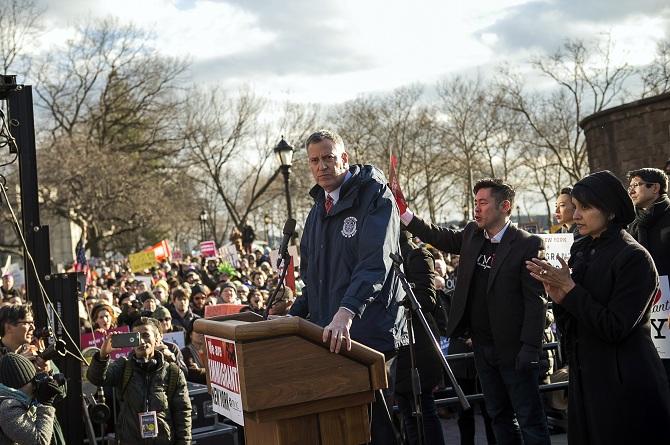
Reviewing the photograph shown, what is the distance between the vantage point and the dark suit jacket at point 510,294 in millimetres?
5637

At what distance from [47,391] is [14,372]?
32 cm

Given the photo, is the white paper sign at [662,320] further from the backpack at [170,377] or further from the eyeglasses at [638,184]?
the backpack at [170,377]

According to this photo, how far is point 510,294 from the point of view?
5.75 m

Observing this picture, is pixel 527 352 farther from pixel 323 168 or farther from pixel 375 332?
pixel 323 168

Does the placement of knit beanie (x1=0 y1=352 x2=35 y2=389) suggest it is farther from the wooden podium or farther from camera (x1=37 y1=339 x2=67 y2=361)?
the wooden podium

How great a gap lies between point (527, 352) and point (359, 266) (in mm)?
1651

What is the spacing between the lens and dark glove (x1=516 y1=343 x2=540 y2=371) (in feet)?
17.9

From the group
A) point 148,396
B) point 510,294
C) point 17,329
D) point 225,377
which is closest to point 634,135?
point 510,294

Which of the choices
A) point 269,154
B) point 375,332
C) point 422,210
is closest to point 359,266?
point 375,332

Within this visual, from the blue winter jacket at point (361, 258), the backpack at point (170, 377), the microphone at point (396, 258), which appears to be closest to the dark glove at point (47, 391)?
the backpack at point (170, 377)

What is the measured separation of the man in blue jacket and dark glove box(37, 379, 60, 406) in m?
1.92

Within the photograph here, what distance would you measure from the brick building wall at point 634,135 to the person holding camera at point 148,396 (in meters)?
13.4

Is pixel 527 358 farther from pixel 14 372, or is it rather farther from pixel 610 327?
pixel 14 372

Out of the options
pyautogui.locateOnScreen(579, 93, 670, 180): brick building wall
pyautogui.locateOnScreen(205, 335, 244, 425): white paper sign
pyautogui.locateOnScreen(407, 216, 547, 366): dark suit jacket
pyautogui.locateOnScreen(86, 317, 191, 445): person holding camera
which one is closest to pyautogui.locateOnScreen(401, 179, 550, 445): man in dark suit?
pyautogui.locateOnScreen(407, 216, 547, 366): dark suit jacket
